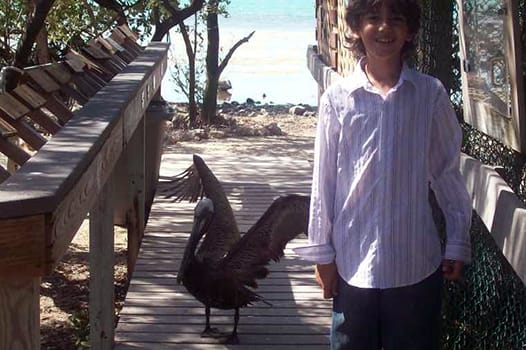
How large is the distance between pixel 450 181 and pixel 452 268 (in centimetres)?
25

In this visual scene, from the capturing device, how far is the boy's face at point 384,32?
2918 millimetres

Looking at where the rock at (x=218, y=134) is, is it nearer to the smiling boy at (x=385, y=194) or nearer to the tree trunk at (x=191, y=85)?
the tree trunk at (x=191, y=85)

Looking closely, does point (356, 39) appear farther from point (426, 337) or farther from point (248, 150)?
point (248, 150)

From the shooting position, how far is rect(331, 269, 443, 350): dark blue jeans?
2.90 meters

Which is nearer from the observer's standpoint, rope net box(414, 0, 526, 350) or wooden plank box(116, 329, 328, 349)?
rope net box(414, 0, 526, 350)

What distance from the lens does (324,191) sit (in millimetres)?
2988

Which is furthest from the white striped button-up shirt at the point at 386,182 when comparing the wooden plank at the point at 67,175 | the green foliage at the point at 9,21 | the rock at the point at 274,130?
the rock at the point at 274,130

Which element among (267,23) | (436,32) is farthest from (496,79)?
(267,23)

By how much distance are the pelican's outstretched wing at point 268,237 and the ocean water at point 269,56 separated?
14616 millimetres

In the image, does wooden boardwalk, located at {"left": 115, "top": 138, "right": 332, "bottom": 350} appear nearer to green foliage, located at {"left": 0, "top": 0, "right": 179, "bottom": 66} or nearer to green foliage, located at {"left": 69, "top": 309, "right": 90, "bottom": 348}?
green foliage, located at {"left": 69, "top": 309, "right": 90, "bottom": 348}

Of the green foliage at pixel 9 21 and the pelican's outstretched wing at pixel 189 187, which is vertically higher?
the green foliage at pixel 9 21

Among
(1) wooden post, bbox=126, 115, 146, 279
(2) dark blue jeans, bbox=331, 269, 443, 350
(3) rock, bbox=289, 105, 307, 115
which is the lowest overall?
(3) rock, bbox=289, 105, 307, 115

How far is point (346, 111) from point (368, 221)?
320 mm

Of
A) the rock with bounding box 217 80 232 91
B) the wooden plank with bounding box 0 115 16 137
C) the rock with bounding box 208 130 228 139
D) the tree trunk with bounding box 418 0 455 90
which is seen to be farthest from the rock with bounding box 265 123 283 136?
the wooden plank with bounding box 0 115 16 137
